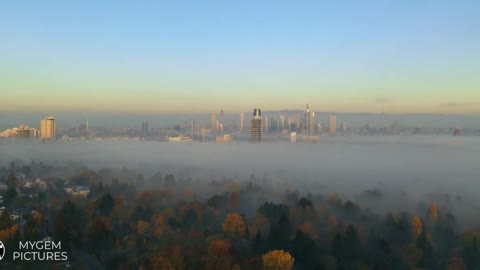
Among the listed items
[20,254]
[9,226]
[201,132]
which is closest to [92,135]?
[201,132]

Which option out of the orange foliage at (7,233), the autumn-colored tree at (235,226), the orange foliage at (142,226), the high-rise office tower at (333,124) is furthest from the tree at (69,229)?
the high-rise office tower at (333,124)

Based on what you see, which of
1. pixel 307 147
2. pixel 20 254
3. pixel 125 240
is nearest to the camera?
pixel 20 254

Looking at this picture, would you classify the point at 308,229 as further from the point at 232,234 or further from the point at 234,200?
the point at 234,200

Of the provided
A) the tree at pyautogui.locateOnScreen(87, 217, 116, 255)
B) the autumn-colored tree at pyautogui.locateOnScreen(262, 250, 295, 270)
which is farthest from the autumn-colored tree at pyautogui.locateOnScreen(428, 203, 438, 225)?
the tree at pyautogui.locateOnScreen(87, 217, 116, 255)

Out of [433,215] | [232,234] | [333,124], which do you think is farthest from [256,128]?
[232,234]

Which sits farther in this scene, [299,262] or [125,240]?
[125,240]

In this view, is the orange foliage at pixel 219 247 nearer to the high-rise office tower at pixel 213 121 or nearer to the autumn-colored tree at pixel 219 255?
the autumn-colored tree at pixel 219 255

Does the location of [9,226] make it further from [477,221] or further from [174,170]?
[174,170]
